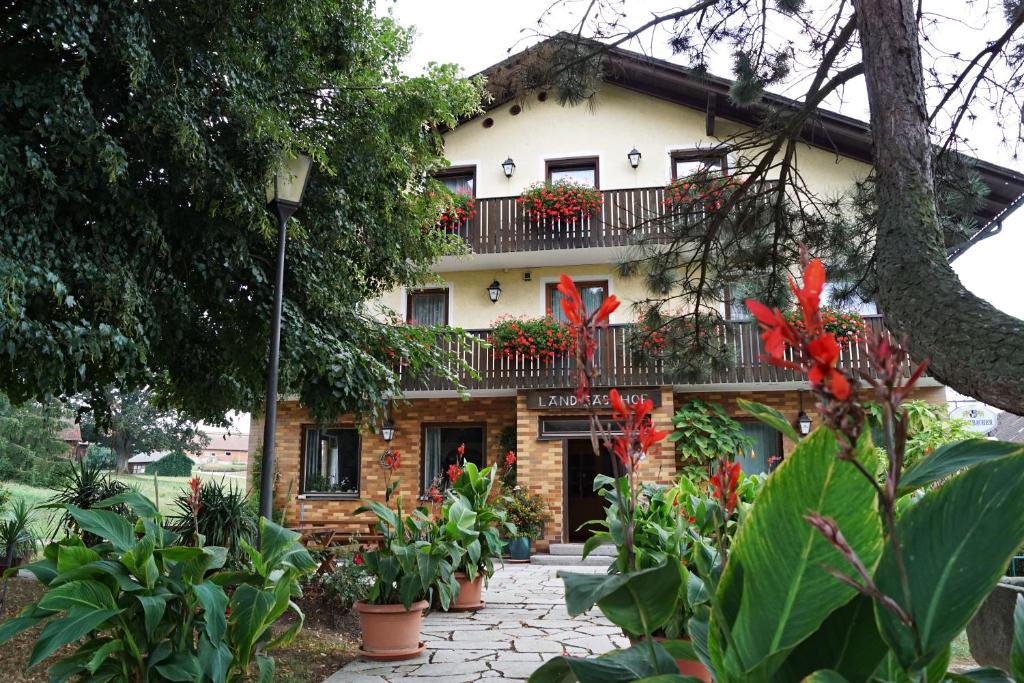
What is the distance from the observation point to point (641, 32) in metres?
4.61

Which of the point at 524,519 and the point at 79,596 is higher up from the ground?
the point at 79,596

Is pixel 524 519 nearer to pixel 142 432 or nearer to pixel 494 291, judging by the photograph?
pixel 494 291

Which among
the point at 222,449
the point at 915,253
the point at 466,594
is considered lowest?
the point at 466,594

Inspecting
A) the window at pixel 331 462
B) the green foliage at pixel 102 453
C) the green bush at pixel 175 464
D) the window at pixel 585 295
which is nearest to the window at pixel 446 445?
the window at pixel 331 462

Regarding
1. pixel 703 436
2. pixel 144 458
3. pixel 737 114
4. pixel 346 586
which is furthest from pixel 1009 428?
pixel 144 458

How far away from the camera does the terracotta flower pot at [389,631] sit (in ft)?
15.3

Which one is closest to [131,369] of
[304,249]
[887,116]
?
[304,249]

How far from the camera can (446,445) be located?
13914mm

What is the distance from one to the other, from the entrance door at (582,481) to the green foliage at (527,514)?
4.18 feet

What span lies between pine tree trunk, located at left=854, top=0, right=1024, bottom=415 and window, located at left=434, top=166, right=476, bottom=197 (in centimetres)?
1154

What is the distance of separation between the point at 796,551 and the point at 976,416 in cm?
1124

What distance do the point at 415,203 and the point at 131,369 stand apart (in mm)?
3810

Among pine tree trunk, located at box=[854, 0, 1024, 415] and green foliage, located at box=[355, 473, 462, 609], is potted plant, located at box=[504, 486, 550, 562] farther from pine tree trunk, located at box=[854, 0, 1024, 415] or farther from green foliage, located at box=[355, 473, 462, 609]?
pine tree trunk, located at box=[854, 0, 1024, 415]

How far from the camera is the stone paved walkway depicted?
4.26 meters
